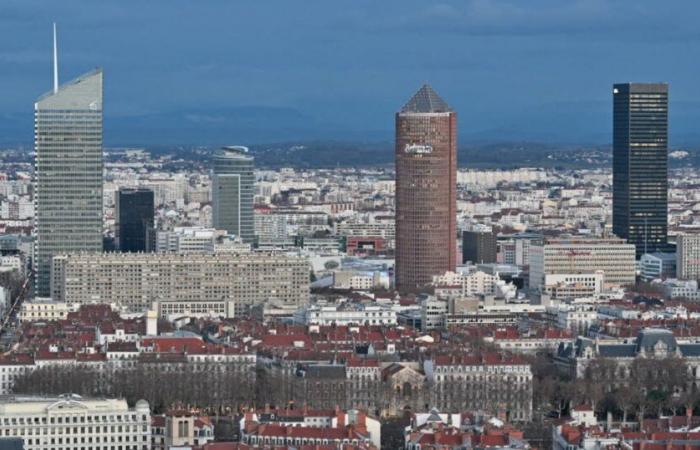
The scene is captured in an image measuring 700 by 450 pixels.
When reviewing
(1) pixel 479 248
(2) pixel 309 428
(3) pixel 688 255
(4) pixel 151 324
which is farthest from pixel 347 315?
(1) pixel 479 248

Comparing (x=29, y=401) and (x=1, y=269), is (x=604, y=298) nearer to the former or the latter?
(x=1, y=269)

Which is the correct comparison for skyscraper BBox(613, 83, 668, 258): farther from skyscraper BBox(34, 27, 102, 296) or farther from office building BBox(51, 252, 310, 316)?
office building BBox(51, 252, 310, 316)

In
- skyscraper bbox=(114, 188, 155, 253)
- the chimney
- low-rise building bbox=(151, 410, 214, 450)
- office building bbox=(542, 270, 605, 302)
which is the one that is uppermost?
skyscraper bbox=(114, 188, 155, 253)

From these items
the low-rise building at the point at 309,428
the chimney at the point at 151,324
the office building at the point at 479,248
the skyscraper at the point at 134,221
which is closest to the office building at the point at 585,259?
the office building at the point at 479,248

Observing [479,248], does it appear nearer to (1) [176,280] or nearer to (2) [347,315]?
(1) [176,280]

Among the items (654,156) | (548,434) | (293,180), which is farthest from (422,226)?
(293,180)

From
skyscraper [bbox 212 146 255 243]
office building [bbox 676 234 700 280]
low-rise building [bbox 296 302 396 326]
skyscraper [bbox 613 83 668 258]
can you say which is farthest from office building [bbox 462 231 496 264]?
low-rise building [bbox 296 302 396 326]
